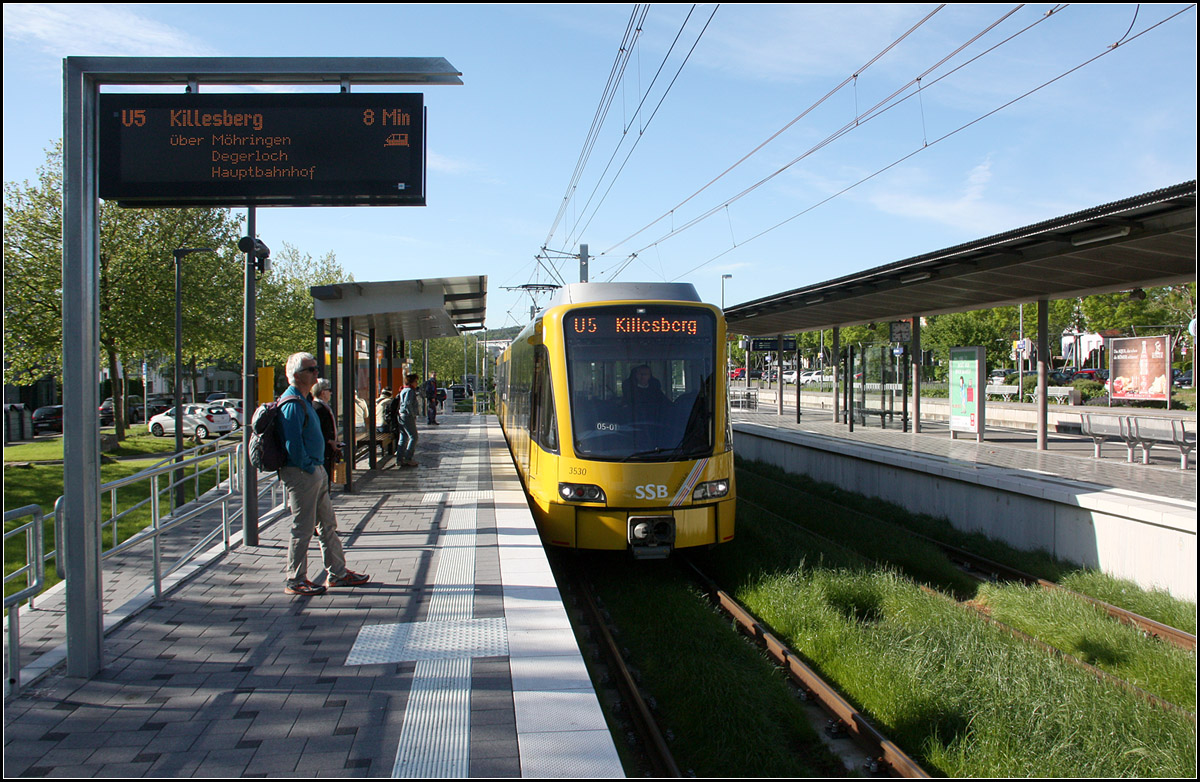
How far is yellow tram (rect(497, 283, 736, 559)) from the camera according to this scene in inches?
315

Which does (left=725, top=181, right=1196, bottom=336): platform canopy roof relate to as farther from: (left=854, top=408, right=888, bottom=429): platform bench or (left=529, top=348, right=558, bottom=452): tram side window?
(left=529, top=348, right=558, bottom=452): tram side window

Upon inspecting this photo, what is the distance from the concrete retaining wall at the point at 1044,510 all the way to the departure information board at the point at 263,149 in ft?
26.6

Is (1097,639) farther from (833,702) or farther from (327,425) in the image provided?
(327,425)

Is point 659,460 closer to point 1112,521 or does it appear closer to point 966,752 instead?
point 966,752

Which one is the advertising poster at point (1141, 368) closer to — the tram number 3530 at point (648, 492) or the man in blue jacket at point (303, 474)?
the tram number 3530 at point (648, 492)

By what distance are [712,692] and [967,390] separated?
14.5 m

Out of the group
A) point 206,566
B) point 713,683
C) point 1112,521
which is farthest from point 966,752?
point 206,566

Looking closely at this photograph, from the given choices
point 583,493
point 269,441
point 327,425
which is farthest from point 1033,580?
point 269,441

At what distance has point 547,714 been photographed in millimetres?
3938

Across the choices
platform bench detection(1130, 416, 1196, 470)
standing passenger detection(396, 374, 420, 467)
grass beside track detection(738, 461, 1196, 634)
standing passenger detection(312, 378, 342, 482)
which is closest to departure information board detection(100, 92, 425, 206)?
standing passenger detection(312, 378, 342, 482)

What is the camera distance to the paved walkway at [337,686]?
3.59m

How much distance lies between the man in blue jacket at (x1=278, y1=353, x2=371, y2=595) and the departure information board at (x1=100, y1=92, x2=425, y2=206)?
1.33 metres

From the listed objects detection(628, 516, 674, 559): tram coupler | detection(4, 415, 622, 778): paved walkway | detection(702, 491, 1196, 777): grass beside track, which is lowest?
detection(702, 491, 1196, 777): grass beside track

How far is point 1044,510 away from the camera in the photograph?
1005 centimetres
